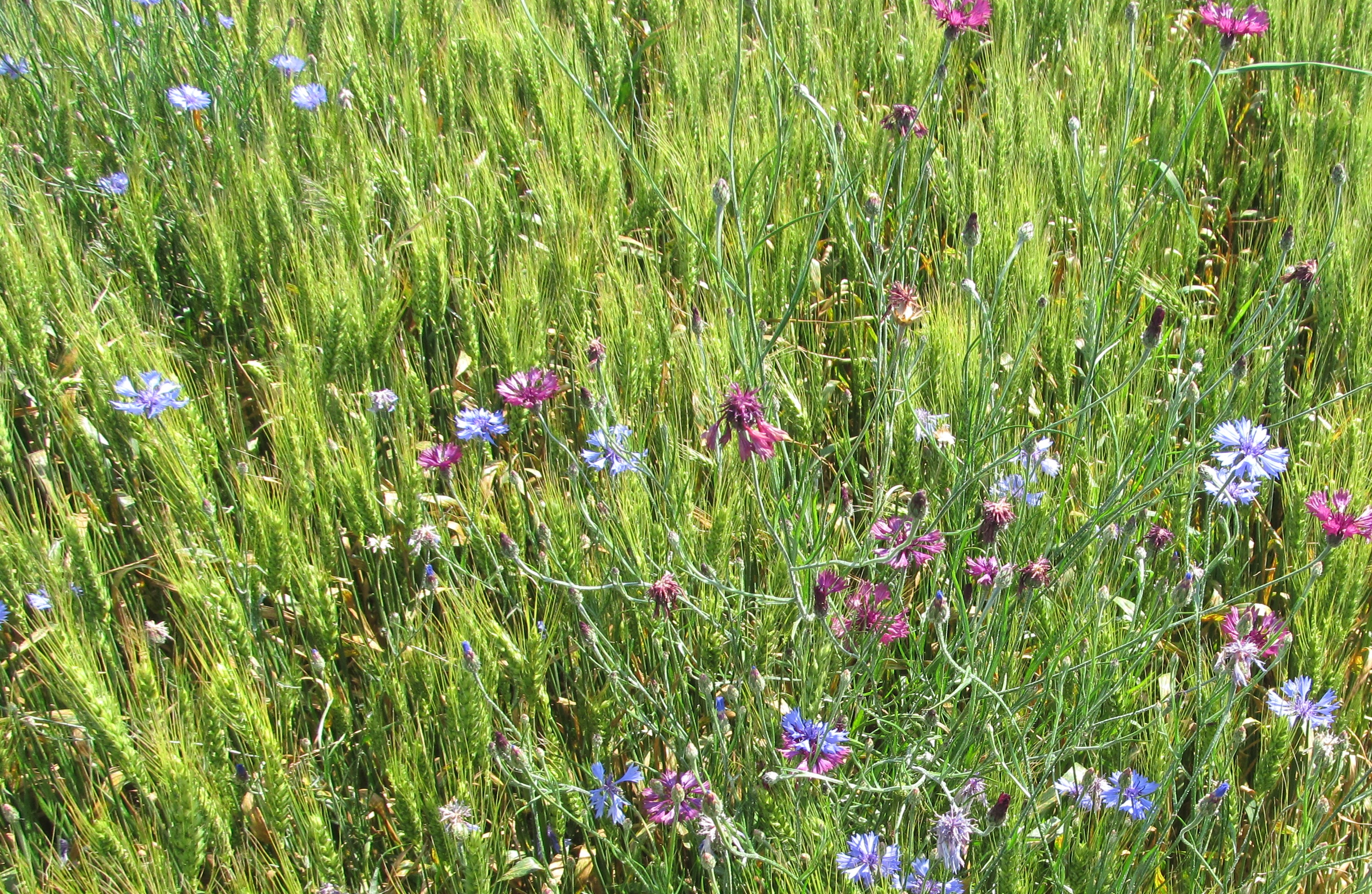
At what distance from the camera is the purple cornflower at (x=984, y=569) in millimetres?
1414

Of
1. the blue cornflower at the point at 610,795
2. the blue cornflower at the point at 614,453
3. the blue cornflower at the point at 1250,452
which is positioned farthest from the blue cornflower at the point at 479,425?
the blue cornflower at the point at 1250,452

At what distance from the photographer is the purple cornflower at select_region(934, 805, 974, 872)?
117 centimetres

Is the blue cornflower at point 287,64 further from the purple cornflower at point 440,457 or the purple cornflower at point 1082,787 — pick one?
the purple cornflower at point 1082,787

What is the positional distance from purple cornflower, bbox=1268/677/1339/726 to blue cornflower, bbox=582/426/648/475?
902 millimetres

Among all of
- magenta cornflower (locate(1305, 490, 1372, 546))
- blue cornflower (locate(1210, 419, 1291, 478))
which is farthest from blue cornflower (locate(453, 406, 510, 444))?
magenta cornflower (locate(1305, 490, 1372, 546))

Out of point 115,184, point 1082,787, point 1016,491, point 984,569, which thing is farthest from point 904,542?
point 115,184

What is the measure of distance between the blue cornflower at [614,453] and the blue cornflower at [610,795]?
15.7 inches

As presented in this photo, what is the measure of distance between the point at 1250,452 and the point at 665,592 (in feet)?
2.79

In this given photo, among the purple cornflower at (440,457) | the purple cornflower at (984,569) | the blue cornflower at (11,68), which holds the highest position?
the blue cornflower at (11,68)

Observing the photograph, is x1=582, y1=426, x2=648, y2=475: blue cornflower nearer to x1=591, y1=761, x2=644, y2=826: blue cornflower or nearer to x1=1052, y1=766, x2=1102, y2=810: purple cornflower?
x1=591, y1=761, x2=644, y2=826: blue cornflower

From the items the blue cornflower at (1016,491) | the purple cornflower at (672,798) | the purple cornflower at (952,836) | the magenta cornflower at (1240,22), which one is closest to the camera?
the purple cornflower at (952,836)

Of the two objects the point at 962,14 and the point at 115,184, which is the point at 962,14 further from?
the point at 115,184

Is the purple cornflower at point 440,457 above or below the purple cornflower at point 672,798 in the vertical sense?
above

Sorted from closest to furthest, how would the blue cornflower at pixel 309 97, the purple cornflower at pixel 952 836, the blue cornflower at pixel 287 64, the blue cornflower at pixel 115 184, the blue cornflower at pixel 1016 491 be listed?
the purple cornflower at pixel 952 836
the blue cornflower at pixel 1016 491
the blue cornflower at pixel 115 184
the blue cornflower at pixel 309 97
the blue cornflower at pixel 287 64
